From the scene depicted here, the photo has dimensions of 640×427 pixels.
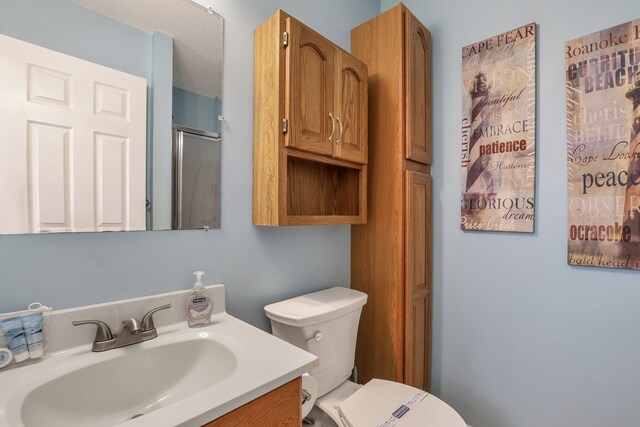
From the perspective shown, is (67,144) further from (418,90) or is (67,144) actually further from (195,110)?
(418,90)

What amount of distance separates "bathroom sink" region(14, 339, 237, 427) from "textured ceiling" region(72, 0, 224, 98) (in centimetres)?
87

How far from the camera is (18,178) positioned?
750 millimetres

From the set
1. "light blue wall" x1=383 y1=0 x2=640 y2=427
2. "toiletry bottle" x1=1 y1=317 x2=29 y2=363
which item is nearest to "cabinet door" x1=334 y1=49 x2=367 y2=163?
"light blue wall" x1=383 y1=0 x2=640 y2=427

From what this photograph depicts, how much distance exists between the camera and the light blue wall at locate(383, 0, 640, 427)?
1191 millimetres

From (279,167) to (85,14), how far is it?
0.70m

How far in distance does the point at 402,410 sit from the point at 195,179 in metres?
1.14

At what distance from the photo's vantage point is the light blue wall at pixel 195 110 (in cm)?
103

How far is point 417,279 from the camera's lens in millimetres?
1551

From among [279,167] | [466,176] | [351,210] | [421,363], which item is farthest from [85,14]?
[421,363]

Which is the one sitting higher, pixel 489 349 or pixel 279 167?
pixel 279 167

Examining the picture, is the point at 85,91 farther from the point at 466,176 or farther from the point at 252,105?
the point at 466,176

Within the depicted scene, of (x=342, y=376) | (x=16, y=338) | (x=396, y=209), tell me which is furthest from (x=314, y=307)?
(x=16, y=338)

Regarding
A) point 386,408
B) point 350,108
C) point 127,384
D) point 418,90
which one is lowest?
point 386,408

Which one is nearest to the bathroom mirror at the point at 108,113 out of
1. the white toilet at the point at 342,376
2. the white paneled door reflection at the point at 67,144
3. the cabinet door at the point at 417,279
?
the white paneled door reflection at the point at 67,144
